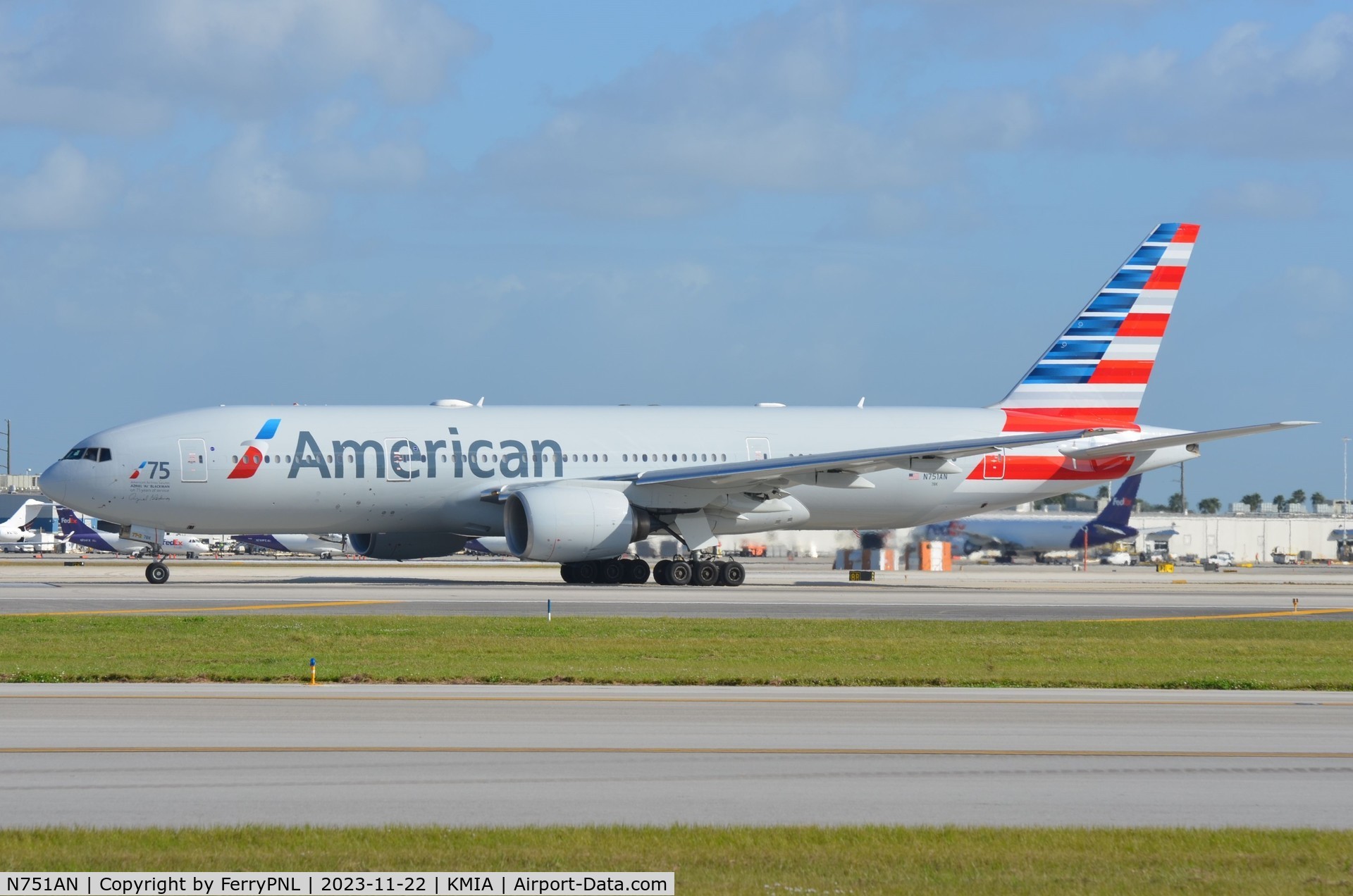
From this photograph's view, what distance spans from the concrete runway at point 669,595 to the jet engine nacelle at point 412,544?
88 centimetres

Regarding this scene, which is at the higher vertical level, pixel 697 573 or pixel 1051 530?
pixel 1051 530

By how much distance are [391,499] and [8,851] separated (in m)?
34.1

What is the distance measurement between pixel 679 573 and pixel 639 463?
3.44 metres

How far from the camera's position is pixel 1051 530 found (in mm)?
93562

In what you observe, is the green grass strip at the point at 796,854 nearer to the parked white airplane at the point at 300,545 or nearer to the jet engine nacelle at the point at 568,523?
the jet engine nacelle at the point at 568,523

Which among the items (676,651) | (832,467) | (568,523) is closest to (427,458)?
(568,523)

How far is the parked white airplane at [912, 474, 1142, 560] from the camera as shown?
303 feet

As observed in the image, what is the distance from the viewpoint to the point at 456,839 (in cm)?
937

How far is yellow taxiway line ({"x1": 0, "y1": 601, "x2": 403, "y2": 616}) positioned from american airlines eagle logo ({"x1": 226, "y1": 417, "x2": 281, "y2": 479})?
851 centimetres

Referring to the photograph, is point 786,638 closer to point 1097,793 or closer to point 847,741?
point 847,741

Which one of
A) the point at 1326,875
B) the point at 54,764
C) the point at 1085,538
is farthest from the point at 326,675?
the point at 1085,538

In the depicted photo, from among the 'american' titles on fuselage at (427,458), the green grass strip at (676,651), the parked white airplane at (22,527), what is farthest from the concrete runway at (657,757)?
the parked white airplane at (22,527)
